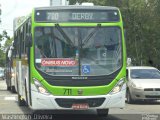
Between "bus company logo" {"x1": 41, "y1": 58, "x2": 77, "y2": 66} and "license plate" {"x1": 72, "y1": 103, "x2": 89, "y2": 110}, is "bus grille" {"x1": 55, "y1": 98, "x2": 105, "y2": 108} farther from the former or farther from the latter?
"bus company logo" {"x1": 41, "y1": 58, "x2": 77, "y2": 66}

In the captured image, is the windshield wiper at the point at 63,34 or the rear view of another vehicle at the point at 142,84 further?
the rear view of another vehicle at the point at 142,84

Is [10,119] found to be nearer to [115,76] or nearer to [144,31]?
[115,76]

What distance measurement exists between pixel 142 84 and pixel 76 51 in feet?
26.7

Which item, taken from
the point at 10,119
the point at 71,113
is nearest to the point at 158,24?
the point at 71,113

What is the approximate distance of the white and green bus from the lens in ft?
43.8

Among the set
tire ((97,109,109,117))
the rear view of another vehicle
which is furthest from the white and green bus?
the rear view of another vehicle

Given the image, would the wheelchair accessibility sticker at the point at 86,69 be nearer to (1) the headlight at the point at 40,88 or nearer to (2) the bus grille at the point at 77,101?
(2) the bus grille at the point at 77,101

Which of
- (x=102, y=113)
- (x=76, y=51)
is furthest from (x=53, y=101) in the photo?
(x=102, y=113)

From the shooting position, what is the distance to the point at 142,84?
21203 millimetres

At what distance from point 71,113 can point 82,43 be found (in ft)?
12.8

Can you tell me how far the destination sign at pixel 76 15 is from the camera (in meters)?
13.8

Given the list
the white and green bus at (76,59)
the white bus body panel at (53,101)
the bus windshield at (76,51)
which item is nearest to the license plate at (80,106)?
the white and green bus at (76,59)

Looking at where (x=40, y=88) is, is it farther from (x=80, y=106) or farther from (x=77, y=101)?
(x=80, y=106)

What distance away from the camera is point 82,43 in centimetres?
1366
